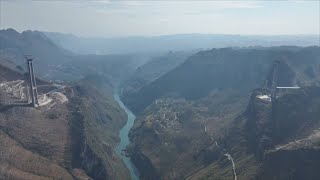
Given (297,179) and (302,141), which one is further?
(302,141)

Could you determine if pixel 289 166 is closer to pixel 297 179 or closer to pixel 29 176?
pixel 297 179

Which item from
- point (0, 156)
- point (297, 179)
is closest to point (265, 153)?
point (297, 179)

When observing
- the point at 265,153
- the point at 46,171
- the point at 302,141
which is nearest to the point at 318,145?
the point at 302,141

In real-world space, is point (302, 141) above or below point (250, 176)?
above

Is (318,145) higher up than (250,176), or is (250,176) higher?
(318,145)

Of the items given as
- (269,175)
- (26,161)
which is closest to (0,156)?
(26,161)

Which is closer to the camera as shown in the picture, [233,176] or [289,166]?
[289,166]

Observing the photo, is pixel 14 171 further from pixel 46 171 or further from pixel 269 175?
pixel 269 175

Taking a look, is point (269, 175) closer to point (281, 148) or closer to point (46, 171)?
point (281, 148)
